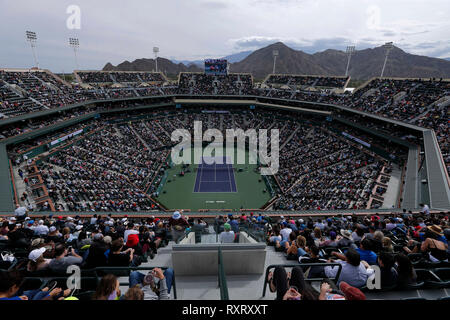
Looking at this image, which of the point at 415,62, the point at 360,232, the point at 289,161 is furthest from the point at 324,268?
the point at 415,62

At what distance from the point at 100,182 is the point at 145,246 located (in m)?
20.2

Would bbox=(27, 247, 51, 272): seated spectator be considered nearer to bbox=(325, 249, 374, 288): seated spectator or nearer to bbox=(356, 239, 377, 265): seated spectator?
bbox=(325, 249, 374, 288): seated spectator

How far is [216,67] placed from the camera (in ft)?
186

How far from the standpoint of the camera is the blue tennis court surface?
30.3m

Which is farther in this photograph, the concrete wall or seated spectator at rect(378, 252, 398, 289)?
the concrete wall

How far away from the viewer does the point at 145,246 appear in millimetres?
6684

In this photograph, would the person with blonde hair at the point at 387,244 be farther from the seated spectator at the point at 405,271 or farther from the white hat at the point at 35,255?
the white hat at the point at 35,255

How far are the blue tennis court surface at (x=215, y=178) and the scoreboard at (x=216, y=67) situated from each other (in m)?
29.8

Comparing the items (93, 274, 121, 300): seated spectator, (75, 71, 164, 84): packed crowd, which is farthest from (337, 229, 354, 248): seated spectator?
(75, 71, 164, 84): packed crowd

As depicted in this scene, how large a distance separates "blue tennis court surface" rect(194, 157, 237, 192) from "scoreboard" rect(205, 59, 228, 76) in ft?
97.9

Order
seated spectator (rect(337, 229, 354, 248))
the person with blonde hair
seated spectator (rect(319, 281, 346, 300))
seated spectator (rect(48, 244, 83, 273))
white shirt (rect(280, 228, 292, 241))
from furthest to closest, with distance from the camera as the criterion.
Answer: white shirt (rect(280, 228, 292, 241))
seated spectator (rect(337, 229, 354, 248))
the person with blonde hair
seated spectator (rect(48, 244, 83, 273))
seated spectator (rect(319, 281, 346, 300))

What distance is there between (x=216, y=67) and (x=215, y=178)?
120 ft

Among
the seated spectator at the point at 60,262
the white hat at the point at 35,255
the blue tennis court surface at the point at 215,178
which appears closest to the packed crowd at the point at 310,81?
the blue tennis court surface at the point at 215,178
